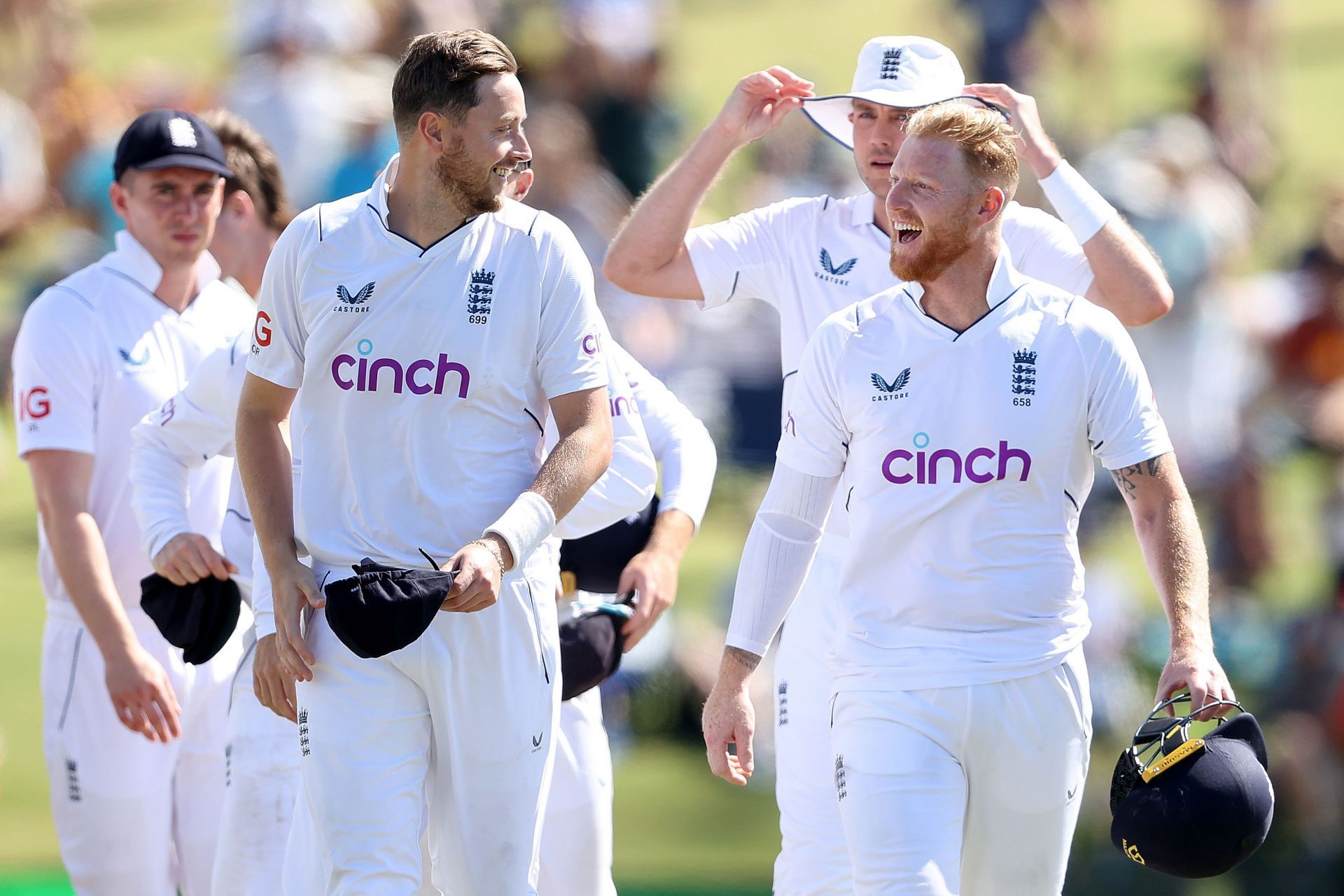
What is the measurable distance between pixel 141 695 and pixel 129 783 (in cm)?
31

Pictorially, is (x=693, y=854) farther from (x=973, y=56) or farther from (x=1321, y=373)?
(x=973, y=56)

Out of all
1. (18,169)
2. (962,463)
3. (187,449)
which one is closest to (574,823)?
(187,449)

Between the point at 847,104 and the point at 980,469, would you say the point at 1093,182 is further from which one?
the point at 980,469

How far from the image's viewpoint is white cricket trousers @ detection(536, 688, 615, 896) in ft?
14.2

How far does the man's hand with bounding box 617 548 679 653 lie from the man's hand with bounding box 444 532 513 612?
3.64 ft

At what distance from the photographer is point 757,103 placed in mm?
4648

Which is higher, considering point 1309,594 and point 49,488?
point 49,488

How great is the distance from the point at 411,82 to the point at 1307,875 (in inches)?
266

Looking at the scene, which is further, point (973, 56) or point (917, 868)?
point (973, 56)

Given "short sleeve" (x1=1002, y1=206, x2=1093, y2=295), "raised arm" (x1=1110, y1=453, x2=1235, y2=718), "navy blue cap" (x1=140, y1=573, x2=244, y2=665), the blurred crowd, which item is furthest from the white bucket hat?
the blurred crowd

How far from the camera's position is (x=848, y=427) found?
3.71m

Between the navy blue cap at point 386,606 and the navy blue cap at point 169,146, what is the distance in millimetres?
1936

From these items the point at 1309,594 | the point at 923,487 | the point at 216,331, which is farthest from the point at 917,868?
the point at 1309,594

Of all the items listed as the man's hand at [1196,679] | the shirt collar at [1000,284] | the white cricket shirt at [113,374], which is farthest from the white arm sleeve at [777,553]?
the white cricket shirt at [113,374]
